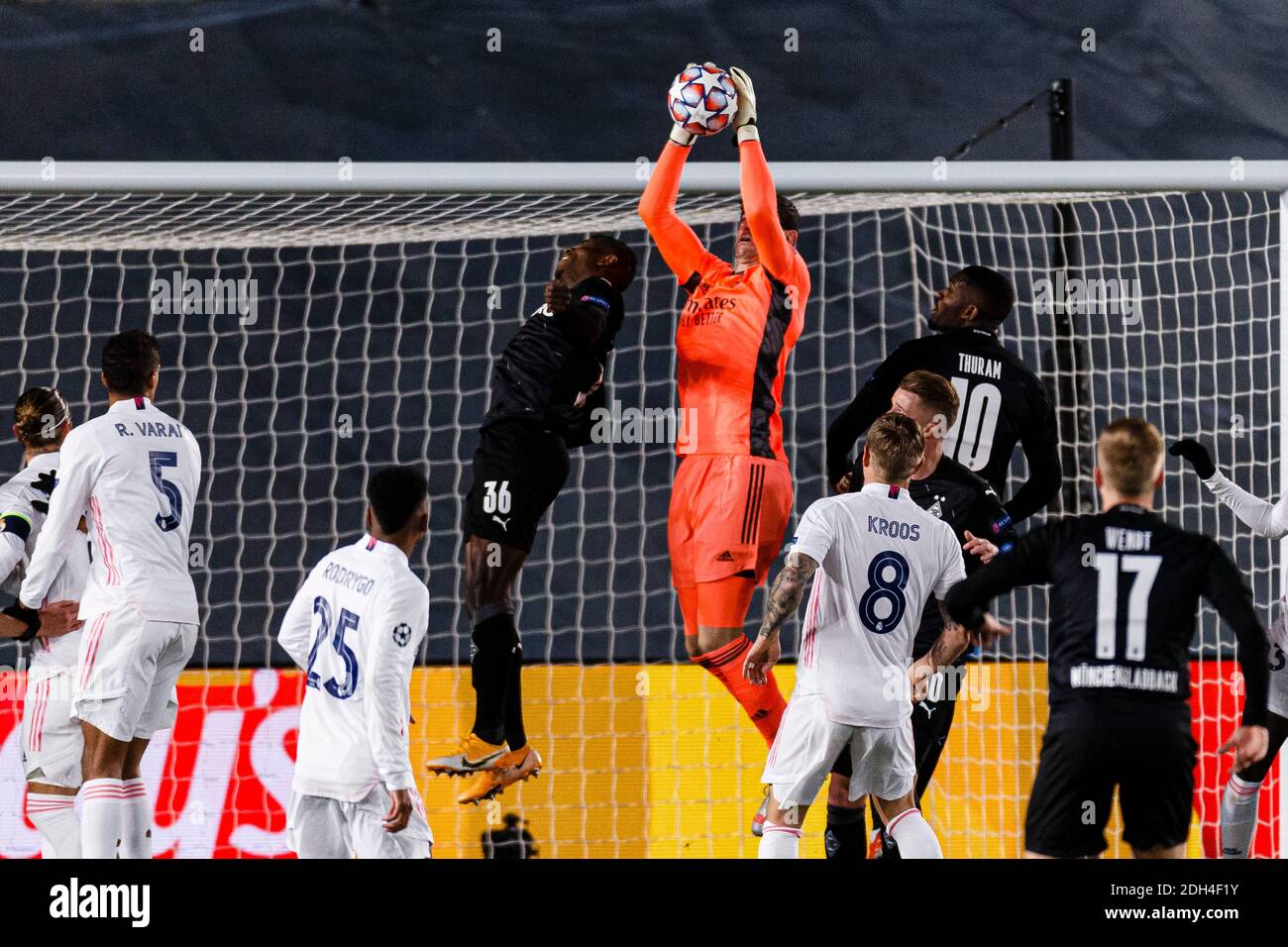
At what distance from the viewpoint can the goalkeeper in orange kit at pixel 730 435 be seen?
18.9ft

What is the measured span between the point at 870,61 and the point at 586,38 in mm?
2275

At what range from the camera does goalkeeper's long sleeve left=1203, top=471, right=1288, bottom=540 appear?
5.68m

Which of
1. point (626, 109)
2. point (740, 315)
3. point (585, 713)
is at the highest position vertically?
point (626, 109)

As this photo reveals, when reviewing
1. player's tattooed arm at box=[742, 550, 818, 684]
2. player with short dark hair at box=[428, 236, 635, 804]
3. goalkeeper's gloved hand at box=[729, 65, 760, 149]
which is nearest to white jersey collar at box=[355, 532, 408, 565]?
player with short dark hair at box=[428, 236, 635, 804]

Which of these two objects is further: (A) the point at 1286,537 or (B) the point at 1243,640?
(A) the point at 1286,537

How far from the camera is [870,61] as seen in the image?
12.0m

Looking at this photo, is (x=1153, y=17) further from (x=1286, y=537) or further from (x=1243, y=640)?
(x=1243, y=640)

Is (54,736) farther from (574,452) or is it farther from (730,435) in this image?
(574,452)

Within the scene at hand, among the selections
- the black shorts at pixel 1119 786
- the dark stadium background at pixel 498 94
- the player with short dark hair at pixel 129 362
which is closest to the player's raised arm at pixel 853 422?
the black shorts at pixel 1119 786

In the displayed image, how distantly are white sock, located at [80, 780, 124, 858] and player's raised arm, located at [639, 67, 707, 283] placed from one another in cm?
278

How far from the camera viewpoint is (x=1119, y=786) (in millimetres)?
4230

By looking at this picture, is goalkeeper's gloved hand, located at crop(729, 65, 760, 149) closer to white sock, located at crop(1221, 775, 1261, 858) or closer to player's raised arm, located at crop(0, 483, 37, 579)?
player's raised arm, located at crop(0, 483, 37, 579)

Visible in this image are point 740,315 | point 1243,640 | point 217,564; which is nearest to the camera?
point 1243,640
